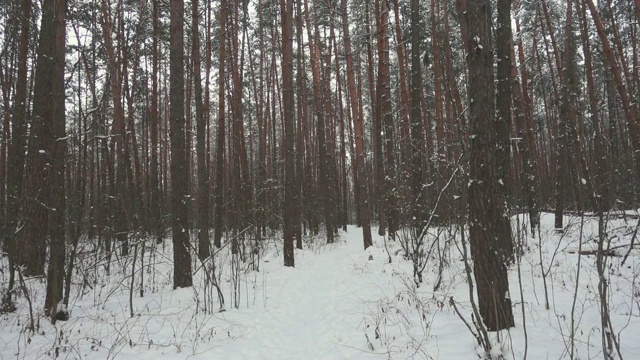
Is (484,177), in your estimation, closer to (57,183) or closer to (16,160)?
(57,183)

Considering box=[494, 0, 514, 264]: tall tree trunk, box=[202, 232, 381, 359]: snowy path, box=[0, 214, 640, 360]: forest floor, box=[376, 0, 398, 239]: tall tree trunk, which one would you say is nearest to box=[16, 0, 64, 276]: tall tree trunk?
box=[0, 214, 640, 360]: forest floor

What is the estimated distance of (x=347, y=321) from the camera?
5168 mm

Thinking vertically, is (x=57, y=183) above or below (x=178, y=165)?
below

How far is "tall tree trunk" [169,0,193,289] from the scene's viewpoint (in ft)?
22.9

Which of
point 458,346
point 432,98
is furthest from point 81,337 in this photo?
point 432,98

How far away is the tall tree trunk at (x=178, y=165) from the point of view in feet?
22.9

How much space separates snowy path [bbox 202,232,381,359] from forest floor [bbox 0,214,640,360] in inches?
0.7

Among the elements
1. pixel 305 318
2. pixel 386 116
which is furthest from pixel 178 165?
pixel 386 116

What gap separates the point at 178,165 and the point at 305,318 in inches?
148

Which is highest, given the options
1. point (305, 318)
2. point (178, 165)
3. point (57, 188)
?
point (178, 165)

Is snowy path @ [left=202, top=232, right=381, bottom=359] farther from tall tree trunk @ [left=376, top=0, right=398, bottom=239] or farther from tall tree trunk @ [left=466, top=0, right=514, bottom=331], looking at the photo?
tall tree trunk @ [left=376, top=0, right=398, bottom=239]

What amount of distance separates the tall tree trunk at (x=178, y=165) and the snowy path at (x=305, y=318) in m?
1.58

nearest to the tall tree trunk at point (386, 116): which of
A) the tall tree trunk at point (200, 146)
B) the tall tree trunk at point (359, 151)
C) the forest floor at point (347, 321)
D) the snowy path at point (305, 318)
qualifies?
the tall tree trunk at point (359, 151)

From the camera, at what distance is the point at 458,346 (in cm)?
376
